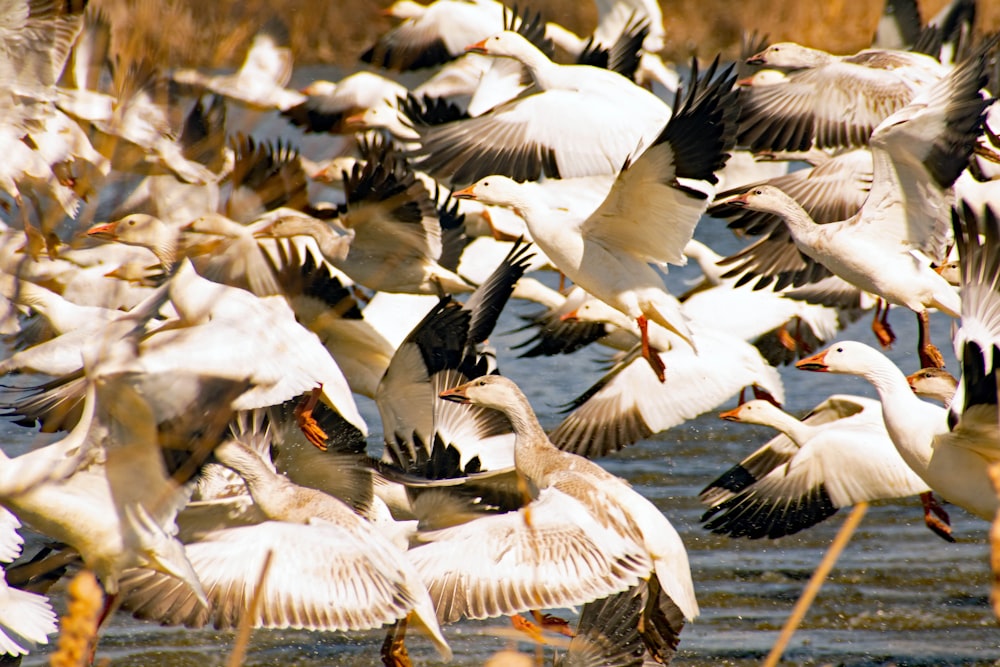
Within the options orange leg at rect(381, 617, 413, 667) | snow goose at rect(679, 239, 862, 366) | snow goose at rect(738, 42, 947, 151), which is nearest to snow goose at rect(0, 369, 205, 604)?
orange leg at rect(381, 617, 413, 667)

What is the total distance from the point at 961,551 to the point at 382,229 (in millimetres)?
3193

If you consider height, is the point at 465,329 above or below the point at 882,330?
above

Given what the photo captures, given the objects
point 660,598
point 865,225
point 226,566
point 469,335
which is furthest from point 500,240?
point 226,566

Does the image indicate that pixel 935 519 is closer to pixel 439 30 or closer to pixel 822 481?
pixel 822 481

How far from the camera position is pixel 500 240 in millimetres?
8719

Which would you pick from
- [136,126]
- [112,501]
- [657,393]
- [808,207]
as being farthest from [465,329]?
[112,501]

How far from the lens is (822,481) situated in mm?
5199

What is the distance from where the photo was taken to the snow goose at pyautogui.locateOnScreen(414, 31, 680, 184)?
6789 millimetres

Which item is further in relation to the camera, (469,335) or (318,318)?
(318,318)

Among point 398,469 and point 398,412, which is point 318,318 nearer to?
point 398,412

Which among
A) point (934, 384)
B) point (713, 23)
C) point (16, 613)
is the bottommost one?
point (713, 23)

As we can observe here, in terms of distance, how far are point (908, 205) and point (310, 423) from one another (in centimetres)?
266

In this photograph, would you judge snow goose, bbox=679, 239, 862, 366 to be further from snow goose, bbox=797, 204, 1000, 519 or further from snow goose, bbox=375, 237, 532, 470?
snow goose, bbox=797, 204, 1000, 519

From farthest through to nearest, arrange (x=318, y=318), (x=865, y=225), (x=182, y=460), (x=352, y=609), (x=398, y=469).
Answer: (x=318, y=318) → (x=865, y=225) → (x=398, y=469) → (x=352, y=609) → (x=182, y=460)
